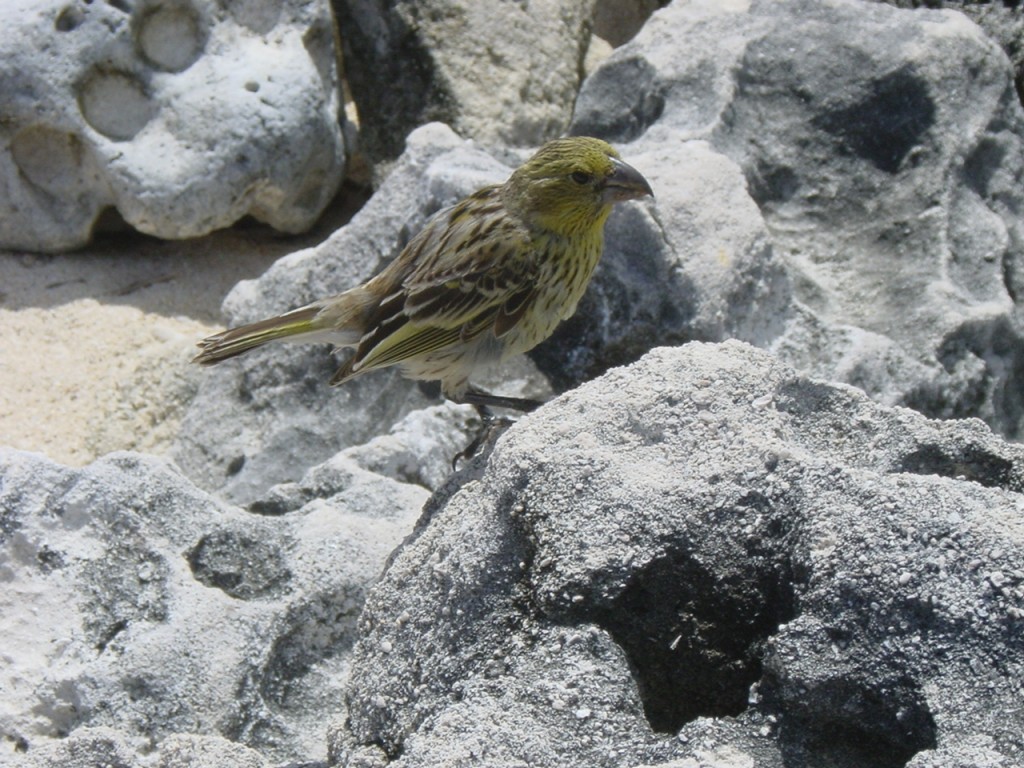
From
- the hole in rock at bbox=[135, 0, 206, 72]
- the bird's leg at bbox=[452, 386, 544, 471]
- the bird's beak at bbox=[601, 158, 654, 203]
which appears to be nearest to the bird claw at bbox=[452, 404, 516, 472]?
the bird's leg at bbox=[452, 386, 544, 471]

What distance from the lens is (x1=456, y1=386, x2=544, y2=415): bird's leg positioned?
14.1 ft

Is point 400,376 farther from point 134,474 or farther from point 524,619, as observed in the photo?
point 524,619

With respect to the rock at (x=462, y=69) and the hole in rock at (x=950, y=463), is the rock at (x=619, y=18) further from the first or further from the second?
the hole in rock at (x=950, y=463)

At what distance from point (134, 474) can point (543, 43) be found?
163 inches

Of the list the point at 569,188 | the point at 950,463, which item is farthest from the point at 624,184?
the point at 950,463

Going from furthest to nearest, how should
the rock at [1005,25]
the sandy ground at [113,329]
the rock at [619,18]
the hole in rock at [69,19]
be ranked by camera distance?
1. the rock at [619,18]
2. the hole in rock at [69,19]
3. the rock at [1005,25]
4. the sandy ground at [113,329]

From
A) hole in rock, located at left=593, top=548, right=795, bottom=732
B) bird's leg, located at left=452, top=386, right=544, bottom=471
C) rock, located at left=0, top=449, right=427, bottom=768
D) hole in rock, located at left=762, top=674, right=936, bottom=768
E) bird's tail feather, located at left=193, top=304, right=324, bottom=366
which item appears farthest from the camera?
bird's tail feather, located at left=193, top=304, right=324, bottom=366

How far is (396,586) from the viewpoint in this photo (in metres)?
2.93

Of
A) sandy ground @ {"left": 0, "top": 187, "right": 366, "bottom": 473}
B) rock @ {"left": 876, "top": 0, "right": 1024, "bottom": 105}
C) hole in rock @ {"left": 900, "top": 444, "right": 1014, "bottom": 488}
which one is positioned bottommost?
sandy ground @ {"left": 0, "top": 187, "right": 366, "bottom": 473}

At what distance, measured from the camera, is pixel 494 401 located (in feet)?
14.3

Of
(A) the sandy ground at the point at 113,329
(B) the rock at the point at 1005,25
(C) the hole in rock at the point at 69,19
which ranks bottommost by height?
(A) the sandy ground at the point at 113,329

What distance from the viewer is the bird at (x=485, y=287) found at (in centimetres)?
432

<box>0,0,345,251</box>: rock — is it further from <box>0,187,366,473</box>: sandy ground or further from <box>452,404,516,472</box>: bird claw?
<box>452,404,516,472</box>: bird claw

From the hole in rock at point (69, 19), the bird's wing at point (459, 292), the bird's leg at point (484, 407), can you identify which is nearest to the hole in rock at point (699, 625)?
the bird's leg at point (484, 407)
